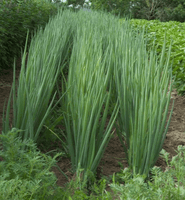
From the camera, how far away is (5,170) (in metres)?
1.07

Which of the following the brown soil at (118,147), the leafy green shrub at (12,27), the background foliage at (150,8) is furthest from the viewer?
the background foliage at (150,8)

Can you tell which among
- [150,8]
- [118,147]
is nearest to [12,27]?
[118,147]

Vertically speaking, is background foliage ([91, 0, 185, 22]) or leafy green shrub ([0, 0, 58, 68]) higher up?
background foliage ([91, 0, 185, 22])

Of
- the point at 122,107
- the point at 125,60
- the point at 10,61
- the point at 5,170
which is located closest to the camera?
the point at 5,170

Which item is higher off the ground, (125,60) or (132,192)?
(125,60)

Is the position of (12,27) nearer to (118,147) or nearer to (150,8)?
(118,147)

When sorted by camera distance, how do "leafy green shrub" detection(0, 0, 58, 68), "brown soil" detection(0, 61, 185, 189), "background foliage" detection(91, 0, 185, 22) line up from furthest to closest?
"background foliage" detection(91, 0, 185, 22)
"leafy green shrub" detection(0, 0, 58, 68)
"brown soil" detection(0, 61, 185, 189)

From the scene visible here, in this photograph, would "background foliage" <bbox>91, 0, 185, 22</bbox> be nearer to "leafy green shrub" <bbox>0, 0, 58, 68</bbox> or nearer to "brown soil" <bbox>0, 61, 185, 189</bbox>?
"leafy green shrub" <bbox>0, 0, 58, 68</bbox>

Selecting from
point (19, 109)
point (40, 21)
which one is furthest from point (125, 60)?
point (40, 21)

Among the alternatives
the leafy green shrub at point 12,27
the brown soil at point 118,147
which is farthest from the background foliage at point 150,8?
the brown soil at point 118,147

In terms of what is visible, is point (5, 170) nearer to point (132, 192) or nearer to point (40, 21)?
point (132, 192)

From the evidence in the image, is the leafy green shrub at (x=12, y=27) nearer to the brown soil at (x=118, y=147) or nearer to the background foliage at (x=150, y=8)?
the brown soil at (x=118, y=147)

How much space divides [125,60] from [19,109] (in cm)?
79

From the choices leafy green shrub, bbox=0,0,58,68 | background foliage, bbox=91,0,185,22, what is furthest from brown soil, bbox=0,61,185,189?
background foliage, bbox=91,0,185,22
